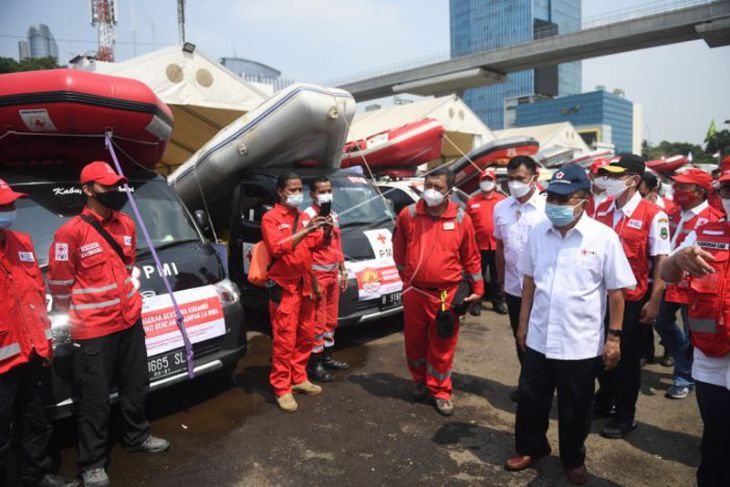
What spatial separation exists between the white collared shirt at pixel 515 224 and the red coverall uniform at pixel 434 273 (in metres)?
0.60

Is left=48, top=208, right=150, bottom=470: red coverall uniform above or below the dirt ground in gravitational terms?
above

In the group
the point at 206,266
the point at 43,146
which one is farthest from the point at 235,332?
the point at 43,146

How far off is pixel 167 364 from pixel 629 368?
3.23 m

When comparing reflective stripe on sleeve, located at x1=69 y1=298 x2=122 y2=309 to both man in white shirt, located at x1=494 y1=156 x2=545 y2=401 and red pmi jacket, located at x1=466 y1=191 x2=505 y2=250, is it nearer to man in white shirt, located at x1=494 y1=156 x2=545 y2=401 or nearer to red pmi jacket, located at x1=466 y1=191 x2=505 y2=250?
man in white shirt, located at x1=494 y1=156 x2=545 y2=401

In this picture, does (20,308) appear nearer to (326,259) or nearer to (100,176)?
(100,176)

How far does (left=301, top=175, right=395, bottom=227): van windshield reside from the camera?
6.00 metres

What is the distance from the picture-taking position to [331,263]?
4570 mm

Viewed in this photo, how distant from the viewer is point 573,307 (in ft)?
9.25

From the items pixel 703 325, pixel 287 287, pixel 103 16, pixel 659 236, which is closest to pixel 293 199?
pixel 287 287

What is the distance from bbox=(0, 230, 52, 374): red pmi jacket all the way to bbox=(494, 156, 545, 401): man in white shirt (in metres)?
3.28

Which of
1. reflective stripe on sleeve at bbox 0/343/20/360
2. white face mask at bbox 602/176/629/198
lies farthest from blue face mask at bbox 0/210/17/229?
white face mask at bbox 602/176/629/198

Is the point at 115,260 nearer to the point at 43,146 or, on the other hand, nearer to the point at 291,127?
the point at 43,146

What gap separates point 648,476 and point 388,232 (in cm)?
353

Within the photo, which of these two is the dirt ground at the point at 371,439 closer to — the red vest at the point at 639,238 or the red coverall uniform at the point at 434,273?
the red coverall uniform at the point at 434,273
